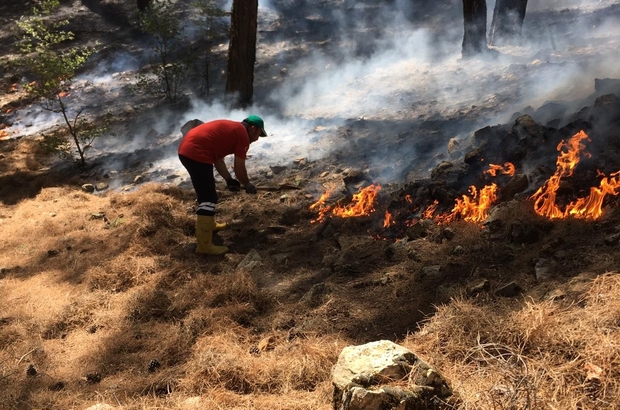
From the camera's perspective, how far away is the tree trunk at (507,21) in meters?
10.1

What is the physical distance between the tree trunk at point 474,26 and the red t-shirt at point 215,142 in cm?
623

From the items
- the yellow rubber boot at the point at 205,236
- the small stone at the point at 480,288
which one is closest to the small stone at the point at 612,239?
the small stone at the point at 480,288

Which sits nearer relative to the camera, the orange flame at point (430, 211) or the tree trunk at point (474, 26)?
the orange flame at point (430, 211)

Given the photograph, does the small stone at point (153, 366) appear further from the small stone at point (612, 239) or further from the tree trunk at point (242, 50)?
the tree trunk at point (242, 50)

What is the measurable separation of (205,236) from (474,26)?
723 cm

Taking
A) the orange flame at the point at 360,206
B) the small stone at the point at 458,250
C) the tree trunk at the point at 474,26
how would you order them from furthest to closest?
1. the tree trunk at the point at 474,26
2. the orange flame at the point at 360,206
3. the small stone at the point at 458,250

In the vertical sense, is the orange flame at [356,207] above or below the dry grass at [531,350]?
below

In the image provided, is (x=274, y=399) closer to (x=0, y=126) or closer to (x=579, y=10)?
(x=0, y=126)

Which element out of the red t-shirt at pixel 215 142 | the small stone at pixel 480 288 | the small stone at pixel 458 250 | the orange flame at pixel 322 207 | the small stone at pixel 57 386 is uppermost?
the red t-shirt at pixel 215 142

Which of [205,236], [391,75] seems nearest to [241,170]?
[205,236]

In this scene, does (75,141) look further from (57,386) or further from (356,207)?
(57,386)

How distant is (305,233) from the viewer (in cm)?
580

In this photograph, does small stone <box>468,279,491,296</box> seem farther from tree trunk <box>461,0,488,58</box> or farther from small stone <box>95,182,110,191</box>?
tree trunk <box>461,0,488,58</box>

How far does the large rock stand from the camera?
2486mm
